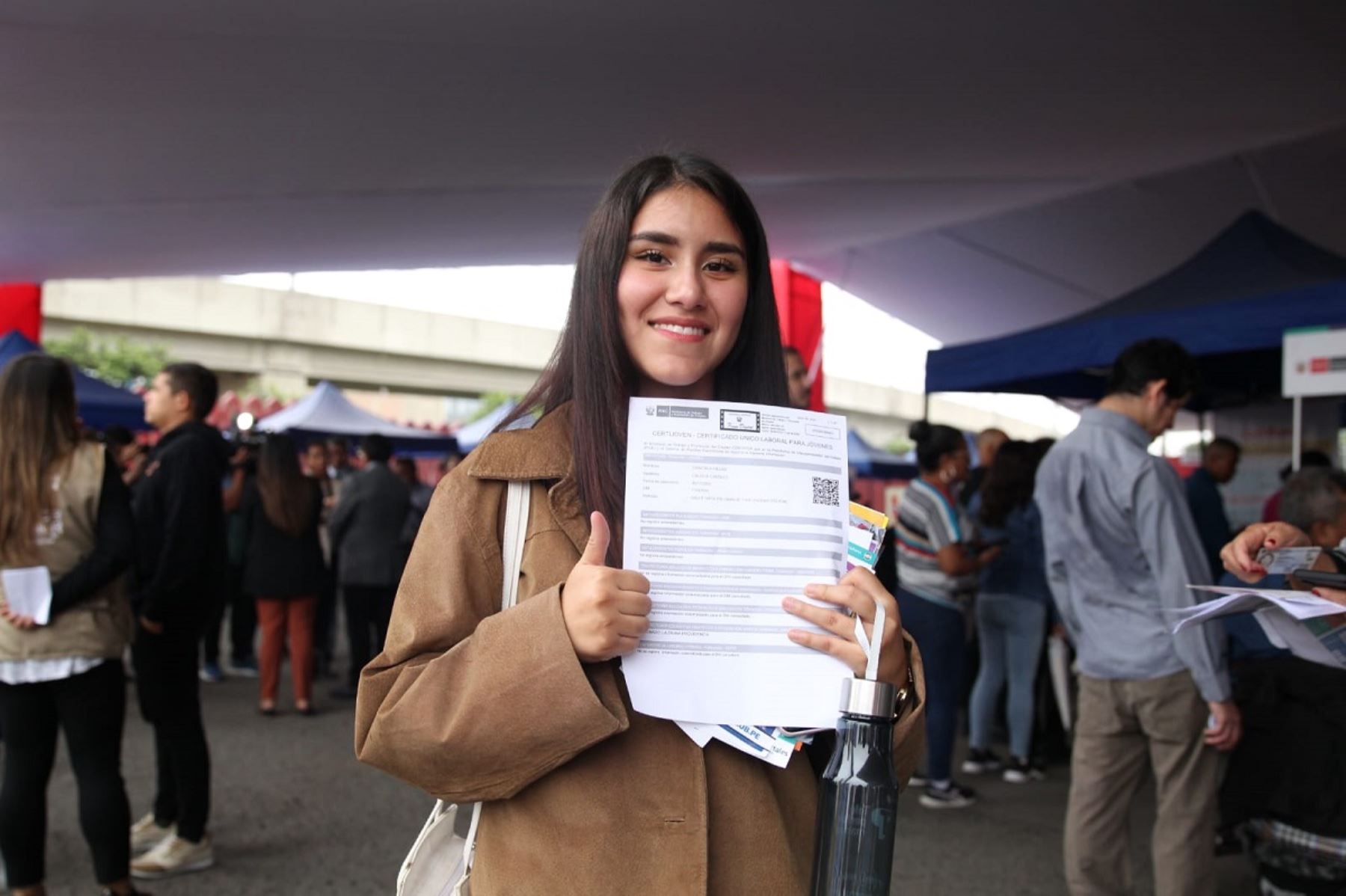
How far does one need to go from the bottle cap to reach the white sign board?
3.86 m

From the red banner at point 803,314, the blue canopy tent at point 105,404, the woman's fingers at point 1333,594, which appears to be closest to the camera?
the woman's fingers at point 1333,594

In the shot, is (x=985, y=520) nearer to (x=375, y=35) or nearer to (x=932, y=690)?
(x=932, y=690)

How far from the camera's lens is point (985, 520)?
5918 mm

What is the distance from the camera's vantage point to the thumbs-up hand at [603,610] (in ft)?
3.68

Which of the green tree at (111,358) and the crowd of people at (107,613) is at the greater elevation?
the green tree at (111,358)

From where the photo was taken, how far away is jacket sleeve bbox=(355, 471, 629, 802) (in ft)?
3.77

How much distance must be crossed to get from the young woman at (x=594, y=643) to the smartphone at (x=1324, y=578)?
1.00 meters

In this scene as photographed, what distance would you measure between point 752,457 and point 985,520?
16.5 ft

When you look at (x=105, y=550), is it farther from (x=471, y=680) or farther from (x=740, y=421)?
(x=740, y=421)

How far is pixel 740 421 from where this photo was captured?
121 cm

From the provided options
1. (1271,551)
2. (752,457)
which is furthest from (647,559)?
(1271,551)

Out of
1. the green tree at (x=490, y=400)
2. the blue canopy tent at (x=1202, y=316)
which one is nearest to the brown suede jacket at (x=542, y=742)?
the blue canopy tent at (x=1202, y=316)

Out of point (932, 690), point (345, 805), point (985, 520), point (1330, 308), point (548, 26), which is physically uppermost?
point (548, 26)

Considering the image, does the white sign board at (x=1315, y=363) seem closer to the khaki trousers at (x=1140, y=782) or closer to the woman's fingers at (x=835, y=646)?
the khaki trousers at (x=1140, y=782)
